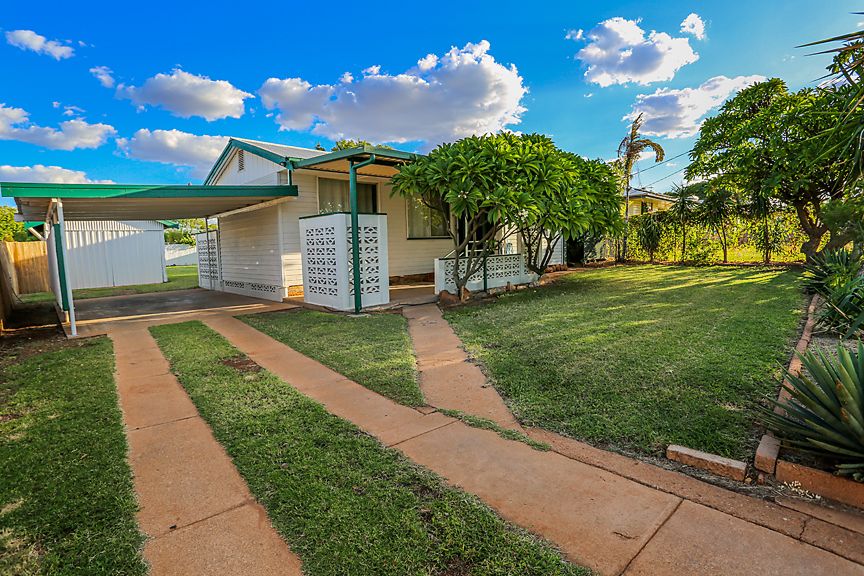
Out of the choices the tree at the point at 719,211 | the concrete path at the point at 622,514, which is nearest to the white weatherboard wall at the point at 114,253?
the concrete path at the point at 622,514

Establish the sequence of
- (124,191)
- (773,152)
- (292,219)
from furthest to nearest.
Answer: (773,152), (292,219), (124,191)

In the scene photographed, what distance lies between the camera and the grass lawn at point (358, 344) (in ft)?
15.2

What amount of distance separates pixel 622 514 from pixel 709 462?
35.0 inches

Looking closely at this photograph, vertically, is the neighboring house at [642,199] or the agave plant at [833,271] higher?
the neighboring house at [642,199]

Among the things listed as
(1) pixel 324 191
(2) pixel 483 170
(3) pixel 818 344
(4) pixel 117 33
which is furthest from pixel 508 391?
(4) pixel 117 33

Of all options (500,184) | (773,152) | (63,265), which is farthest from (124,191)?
(773,152)

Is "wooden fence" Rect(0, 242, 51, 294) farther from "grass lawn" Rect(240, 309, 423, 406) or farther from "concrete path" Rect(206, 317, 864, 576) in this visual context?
"concrete path" Rect(206, 317, 864, 576)

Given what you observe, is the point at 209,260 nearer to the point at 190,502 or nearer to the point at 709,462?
the point at 190,502

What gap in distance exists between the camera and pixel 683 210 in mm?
15953

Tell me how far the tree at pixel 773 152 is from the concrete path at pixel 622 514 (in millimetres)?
11467

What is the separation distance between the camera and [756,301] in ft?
26.2

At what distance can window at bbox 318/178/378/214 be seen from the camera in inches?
451

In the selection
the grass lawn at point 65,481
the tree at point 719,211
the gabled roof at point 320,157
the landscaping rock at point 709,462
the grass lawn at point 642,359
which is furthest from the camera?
the tree at point 719,211

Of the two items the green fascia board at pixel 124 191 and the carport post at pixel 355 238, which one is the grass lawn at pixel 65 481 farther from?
the carport post at pixel 355 238
